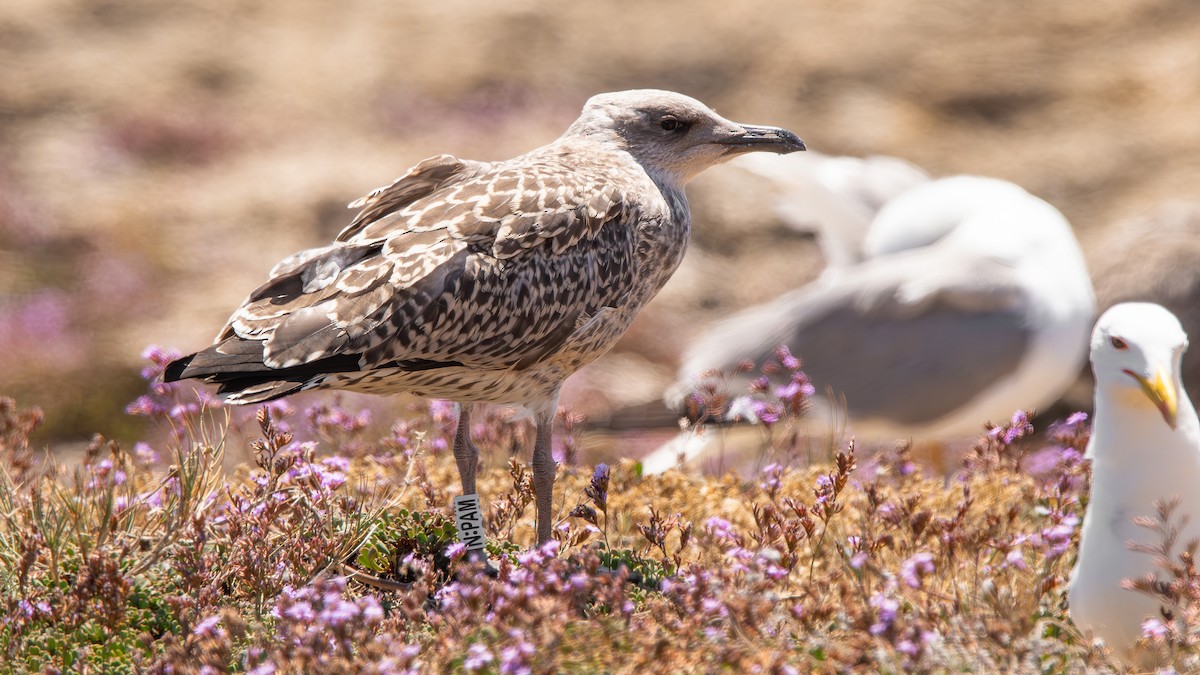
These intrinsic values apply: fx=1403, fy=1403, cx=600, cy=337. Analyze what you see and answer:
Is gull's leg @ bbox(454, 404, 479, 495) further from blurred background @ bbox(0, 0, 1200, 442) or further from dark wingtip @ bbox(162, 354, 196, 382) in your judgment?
blurred background @ bbox(0, 0, 1200, 442)

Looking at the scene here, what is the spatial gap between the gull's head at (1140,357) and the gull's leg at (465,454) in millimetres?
2138

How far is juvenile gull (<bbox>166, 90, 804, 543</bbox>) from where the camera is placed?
4.29 metres

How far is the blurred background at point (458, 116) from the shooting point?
46.9ft

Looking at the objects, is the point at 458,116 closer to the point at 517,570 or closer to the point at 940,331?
the point at 940,331

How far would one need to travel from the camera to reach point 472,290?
4605 millimetres

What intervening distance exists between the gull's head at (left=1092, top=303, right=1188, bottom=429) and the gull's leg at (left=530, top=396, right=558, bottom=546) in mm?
1882

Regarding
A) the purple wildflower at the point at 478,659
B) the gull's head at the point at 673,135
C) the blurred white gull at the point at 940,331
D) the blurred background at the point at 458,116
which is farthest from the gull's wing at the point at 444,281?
the blurred background at the point at 458,116

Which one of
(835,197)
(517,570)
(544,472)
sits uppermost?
(517,570)

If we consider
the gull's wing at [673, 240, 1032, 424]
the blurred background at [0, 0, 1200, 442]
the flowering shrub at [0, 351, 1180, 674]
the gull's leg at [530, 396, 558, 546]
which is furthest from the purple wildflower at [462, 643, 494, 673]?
the blurred background at [0, 0, 1200, 442]

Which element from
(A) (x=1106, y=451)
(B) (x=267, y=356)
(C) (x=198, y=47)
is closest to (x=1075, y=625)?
(A) (x=1106, y=451)

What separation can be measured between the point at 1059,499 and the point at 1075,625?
0.70 m

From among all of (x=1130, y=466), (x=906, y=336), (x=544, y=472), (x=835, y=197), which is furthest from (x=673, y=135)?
(x=835, y=197)

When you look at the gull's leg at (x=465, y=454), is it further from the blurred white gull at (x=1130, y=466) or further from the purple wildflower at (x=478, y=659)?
the blurred white gull at (x=1130, y=466)

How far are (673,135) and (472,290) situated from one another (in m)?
1.40
